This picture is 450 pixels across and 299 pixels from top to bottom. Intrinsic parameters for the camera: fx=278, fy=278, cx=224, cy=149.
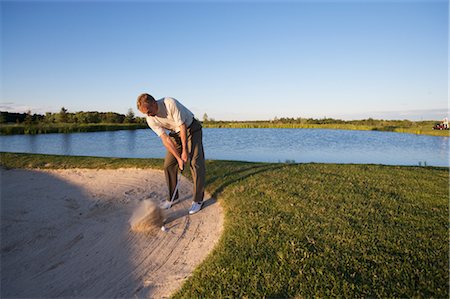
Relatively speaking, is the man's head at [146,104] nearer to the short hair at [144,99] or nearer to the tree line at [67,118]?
the short hair at [144,99]

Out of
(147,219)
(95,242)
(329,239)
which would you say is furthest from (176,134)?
(329,239)

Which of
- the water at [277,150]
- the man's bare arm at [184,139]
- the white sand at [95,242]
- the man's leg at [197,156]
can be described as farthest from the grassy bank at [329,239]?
the water at [277,150]

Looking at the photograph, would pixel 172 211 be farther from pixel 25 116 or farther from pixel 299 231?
pixel 25 116

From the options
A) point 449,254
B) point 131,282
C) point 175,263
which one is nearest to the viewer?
point 449,254

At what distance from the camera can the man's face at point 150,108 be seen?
4.66 meters

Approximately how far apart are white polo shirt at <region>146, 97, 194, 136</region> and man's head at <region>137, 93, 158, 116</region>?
176mm

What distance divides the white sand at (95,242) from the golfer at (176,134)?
0.66 metres

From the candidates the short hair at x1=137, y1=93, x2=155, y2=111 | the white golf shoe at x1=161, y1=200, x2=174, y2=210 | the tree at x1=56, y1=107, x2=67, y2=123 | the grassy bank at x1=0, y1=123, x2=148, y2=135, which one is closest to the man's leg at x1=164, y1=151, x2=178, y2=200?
the white golf shoe at x1=161, y1=200, x2=174, y2=210

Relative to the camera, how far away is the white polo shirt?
4.89m

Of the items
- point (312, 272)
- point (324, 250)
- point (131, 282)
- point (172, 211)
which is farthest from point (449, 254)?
point (172, 211)

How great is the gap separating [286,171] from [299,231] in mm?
3810

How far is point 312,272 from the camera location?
3107 millimetres

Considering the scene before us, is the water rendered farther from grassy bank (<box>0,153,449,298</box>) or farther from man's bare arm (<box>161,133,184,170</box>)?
man's bare arm (<box>161,133,184,170</box>)

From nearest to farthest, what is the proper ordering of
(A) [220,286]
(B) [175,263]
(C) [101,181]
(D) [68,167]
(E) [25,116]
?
(A) [220,286] < (B) [175,263] < (C) [101,181] < (D) [68,167] < (E) [25,116]
